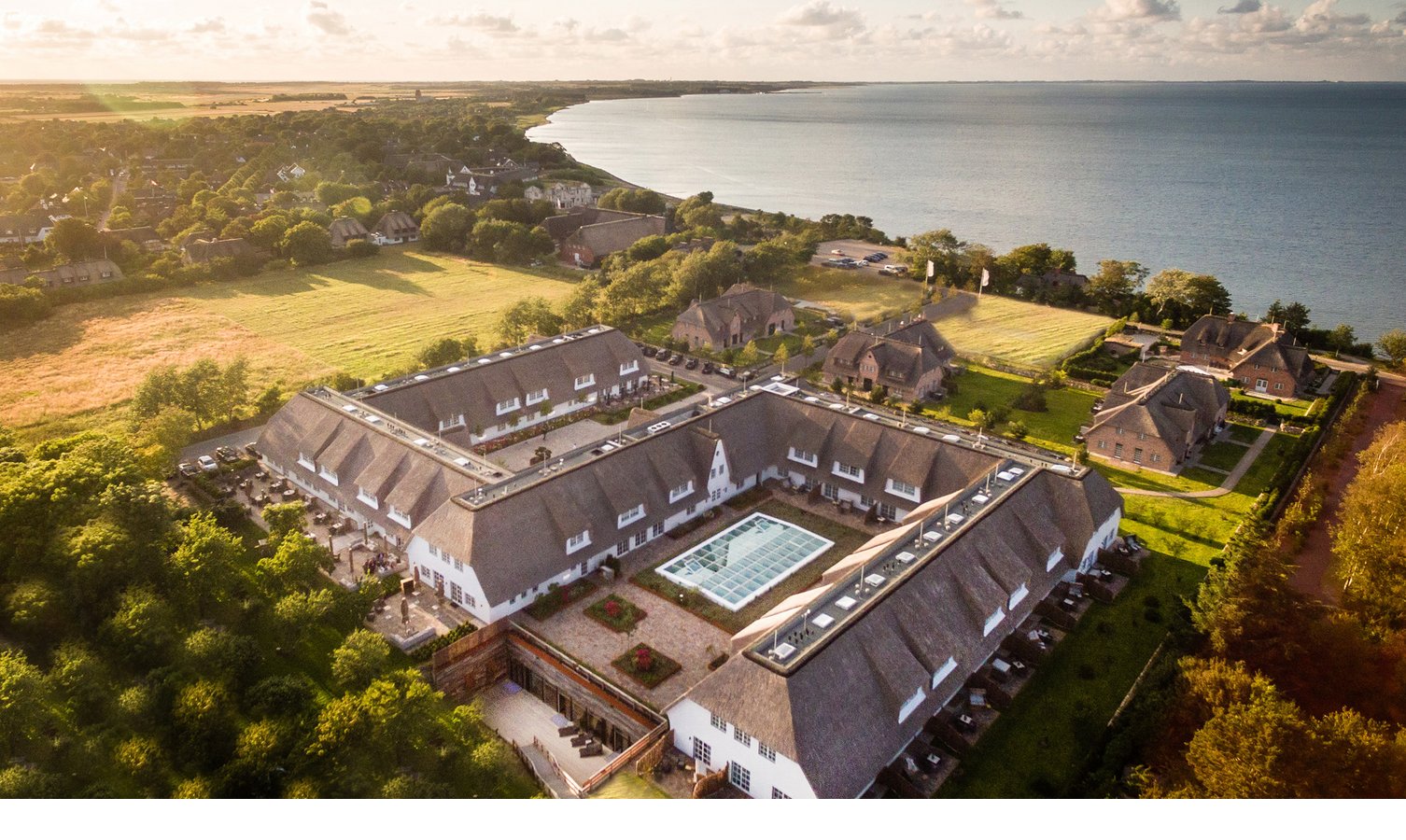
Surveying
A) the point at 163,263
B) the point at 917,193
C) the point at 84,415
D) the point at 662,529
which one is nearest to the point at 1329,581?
the point at 662,529

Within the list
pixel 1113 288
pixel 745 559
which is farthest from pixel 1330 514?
pixel 1113 288

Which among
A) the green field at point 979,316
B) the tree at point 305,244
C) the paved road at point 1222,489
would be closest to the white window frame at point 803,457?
the paved road at point 1222,489

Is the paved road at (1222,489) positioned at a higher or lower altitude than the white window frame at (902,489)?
lower

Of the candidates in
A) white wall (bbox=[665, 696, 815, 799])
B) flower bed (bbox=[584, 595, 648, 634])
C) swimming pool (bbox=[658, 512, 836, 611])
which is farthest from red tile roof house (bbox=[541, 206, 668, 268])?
white wall (bbox=[665, 696, 815, 799])

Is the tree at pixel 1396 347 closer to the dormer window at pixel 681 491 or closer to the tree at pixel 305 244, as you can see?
the dormer window at pixel 681 491

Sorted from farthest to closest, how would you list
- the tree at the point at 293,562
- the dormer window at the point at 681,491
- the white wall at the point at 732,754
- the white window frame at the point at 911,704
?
the dormer window at the point at 681,491
the tree at the point at 293,562
the white window frame at the point at 911,704
the white wall at the point at 732,754

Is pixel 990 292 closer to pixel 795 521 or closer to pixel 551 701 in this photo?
pixel 795 521

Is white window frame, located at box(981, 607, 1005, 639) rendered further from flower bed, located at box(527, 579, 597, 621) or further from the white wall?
flower bed, located at box(527, 579, 597, 621)
